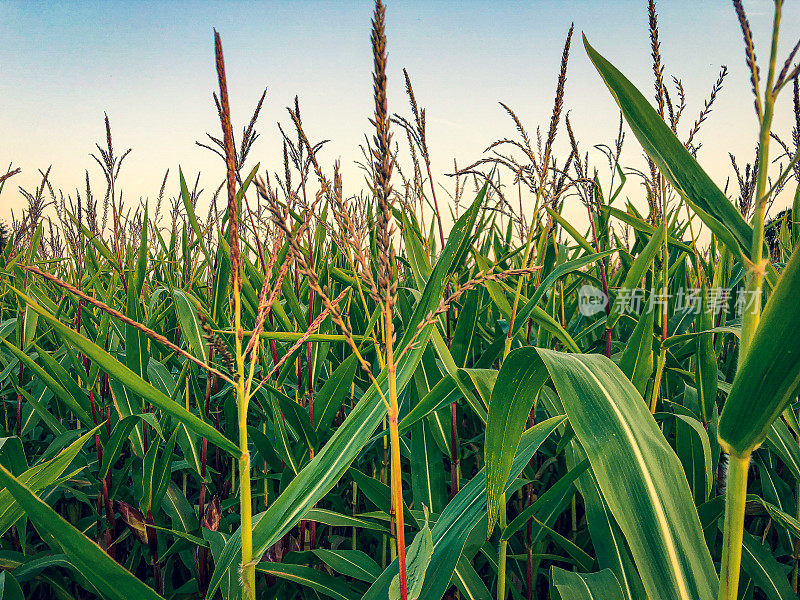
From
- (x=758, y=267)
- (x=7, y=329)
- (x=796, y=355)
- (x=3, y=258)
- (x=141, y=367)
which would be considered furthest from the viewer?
(x=3, y=258)

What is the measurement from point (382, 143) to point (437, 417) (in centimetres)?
100

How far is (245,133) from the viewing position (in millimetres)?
1396

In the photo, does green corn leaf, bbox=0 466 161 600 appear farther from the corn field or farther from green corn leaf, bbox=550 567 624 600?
green corn leaf, bbox=550 567 624 600

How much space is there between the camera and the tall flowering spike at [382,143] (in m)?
0.59

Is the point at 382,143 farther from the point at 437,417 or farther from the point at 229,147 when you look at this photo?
the point at 437,417

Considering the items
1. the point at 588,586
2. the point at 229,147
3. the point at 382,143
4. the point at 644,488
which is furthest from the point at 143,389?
the point at 588,586

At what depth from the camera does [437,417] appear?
1432 mm

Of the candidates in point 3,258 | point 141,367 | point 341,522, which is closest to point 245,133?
point 141,367

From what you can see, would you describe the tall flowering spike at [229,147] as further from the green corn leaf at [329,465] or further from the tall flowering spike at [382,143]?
the green corn leaf at [329,465]

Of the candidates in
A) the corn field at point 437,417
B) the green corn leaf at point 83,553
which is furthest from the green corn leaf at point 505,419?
the green corn leaf at point 83,553

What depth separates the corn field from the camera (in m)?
0.63

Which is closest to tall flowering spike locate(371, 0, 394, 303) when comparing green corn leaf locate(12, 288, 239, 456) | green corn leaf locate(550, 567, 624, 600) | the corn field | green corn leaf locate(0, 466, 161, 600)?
the corn field

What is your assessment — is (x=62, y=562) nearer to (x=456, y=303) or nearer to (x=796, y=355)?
(x=456, y=303)

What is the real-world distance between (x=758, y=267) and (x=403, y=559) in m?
0.58
